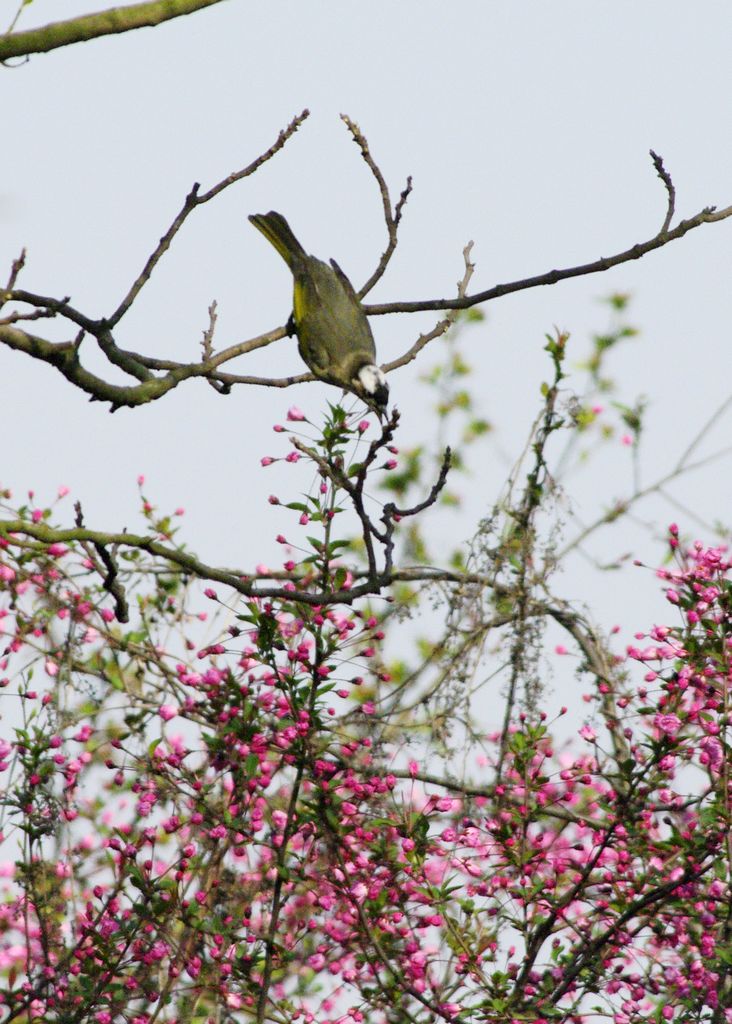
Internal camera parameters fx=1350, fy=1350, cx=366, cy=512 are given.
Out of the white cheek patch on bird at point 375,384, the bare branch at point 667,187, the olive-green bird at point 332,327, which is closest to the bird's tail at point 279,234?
the olive-green bird at point 332,327

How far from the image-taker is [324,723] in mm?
4980

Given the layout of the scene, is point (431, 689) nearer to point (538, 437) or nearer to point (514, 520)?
point (514, 520)

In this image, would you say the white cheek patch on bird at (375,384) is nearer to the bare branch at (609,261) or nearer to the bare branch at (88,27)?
the bare branch at (609,261)

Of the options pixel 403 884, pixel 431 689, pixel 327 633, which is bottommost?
pixel 403 884

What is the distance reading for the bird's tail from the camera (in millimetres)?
7633

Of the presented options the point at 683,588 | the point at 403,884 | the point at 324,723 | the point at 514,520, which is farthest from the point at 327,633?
the point at 514,520

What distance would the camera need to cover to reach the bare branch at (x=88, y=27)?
3.78m

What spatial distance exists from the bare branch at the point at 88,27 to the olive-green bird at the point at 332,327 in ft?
8.22

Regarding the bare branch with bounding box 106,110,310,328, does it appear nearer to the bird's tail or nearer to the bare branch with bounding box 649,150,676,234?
the bare branch with bounding box 649,150,676,234

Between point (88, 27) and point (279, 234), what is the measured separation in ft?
13.0

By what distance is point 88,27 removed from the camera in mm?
3783

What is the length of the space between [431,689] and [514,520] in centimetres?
106

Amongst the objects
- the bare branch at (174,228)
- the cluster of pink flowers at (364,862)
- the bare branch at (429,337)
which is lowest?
the cluster of pink flowers at (364,862)

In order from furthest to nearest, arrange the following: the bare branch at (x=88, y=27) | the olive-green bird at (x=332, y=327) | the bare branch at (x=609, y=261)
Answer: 1. the olive-green bird at (x=332, y=327)
2. the bare branch at (x=609, y=261)
3. the bare branch at (x=88, y=27)
